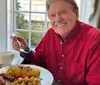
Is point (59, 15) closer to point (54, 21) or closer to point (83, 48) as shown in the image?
point (54, 21)

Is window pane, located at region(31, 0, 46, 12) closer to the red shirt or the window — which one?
the window

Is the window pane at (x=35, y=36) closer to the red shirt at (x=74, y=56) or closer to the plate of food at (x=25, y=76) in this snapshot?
the red shirt at (x=74, y=56)

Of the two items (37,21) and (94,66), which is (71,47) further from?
(37,21)

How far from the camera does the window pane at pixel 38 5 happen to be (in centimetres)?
197

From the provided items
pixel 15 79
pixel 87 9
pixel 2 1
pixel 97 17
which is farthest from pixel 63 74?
pixel 2 1

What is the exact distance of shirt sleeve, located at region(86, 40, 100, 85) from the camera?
101cm

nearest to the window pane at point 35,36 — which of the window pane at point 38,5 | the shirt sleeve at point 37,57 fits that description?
the window pane at point 38,5

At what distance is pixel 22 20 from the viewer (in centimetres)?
205

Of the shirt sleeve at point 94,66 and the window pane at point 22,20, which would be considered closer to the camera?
the shirt sleeve at point 94,66

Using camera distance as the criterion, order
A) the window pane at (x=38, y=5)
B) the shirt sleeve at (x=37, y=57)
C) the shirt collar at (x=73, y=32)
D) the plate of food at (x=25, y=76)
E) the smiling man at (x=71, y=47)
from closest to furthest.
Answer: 1. the plate of food at (x=25, y=76)
2. the smiling man at (x=71, y=47)
3. the shirt collar at (x=73, y=32)
4. the shirt sleeve at (x=37, y=57)
5. the window pane at (x=38, y=5)

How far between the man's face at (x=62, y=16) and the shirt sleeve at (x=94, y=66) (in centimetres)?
20

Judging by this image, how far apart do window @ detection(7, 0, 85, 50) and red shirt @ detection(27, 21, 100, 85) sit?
27.9 inches

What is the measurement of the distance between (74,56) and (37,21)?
0.96 metres

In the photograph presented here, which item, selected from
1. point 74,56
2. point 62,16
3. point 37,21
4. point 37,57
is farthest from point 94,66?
point 37,21
